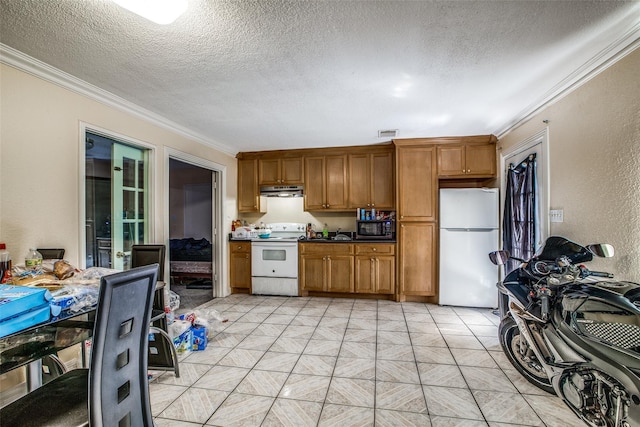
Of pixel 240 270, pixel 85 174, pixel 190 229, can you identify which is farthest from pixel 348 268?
pixel 190 229

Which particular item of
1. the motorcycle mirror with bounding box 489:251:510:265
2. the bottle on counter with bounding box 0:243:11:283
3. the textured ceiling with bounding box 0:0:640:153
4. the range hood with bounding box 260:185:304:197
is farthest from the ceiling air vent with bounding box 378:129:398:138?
the bottle on counter with bounding box 0:243:11:283

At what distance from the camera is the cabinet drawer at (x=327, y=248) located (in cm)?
409

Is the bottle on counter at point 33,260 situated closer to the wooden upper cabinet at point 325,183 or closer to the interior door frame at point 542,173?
the wooden upper cabinet at point 325,183

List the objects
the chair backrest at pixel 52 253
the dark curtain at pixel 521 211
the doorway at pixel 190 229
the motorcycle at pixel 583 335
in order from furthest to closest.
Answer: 1. the doorway at pixel 190 229
2. the dark curtain at pixel 521 211
3. the chair backrest at pixel 52 253
4. the motorcycle at pixel 583 335

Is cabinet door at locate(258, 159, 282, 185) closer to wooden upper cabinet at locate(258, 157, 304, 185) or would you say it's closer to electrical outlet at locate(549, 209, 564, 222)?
wooden upper cabinet at locate(258, 157, 304, 185)

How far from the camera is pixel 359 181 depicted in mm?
4305

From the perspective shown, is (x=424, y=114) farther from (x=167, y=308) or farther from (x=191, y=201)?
(x=191, y=201)

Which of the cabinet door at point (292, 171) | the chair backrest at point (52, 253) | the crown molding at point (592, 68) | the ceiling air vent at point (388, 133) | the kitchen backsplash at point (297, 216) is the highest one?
the ceiling air vent at point (388, 133)

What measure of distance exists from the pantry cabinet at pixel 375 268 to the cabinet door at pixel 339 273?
0.10 m

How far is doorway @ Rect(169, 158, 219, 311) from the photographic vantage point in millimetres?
4957

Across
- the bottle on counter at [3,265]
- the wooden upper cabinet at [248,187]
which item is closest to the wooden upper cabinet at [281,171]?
the wooden upper cabinet at [248,187]

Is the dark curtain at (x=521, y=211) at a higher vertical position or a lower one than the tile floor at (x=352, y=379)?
higher

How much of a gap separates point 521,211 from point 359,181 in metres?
2.12

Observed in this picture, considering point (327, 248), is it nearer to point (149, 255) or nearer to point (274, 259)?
point (274, 259)
